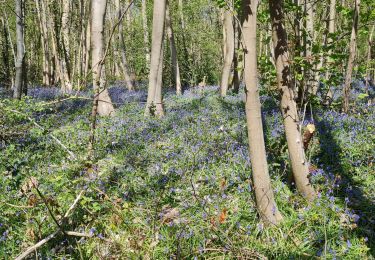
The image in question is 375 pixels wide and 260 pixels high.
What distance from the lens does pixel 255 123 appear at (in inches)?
163

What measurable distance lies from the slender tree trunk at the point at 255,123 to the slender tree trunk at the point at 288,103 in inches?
28.8

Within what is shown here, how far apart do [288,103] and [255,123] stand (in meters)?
0.94

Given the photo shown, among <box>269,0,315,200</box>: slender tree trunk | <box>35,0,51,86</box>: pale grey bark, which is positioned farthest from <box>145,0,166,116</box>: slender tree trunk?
<box>35,0,51,86</box>: pale grey bark

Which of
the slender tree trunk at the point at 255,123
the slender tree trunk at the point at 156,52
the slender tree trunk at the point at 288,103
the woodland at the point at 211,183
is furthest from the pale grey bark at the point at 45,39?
the slender tree trunk at the point at 255,123

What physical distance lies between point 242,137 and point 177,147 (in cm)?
142

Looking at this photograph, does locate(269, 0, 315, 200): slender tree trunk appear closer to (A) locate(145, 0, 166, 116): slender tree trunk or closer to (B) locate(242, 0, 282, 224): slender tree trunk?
(B) locate(242, 0, 282, 224): slender tree trunk

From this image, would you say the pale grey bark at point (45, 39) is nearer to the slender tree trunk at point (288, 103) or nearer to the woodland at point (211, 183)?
the woodland at point (211, 183)

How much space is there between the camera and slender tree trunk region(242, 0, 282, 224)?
3937 mm

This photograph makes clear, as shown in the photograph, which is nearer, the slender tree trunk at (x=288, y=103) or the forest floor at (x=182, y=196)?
the forest floor at (x=182, y=196)

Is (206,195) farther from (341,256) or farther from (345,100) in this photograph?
(345,100)

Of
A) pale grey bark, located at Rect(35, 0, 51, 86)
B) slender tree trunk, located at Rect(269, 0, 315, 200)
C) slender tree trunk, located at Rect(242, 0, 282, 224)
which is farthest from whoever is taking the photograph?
pale grey bark, located at Rect(35, 0, 51, 86)

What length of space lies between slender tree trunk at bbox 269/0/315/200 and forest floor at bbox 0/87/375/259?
298 millimetres

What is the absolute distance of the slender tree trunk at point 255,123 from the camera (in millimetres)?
3937

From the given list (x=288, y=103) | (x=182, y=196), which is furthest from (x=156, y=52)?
(x=288, y=103)
